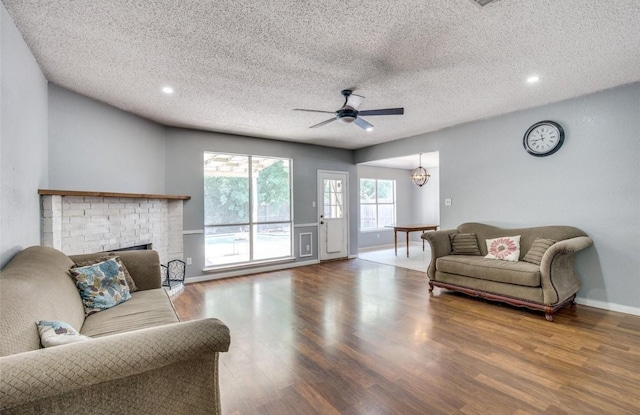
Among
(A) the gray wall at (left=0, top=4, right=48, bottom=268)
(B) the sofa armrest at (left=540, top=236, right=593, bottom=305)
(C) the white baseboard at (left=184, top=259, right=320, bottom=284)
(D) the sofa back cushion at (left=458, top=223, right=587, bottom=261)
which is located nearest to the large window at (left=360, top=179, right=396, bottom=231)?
(C) the white baseboard at (left=184, top=259, right=320, bottom=284)

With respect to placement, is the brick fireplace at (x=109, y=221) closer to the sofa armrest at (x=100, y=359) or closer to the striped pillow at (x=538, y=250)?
the sofa armrest at (x=100, y=359)

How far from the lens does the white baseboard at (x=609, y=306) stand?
3.24 metres

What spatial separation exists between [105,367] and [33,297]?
2.75ft

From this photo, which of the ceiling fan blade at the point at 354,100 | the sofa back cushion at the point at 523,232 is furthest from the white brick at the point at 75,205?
the sofa back cushion at the point at 523,232

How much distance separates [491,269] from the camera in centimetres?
351

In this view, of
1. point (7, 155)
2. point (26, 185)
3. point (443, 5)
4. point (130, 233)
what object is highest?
point (443, 5)

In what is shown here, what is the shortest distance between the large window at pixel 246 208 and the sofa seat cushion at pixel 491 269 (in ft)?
10.1

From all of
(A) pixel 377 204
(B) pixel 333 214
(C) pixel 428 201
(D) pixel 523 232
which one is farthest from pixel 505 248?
(C) pixel 428 201

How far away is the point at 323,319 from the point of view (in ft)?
10.3

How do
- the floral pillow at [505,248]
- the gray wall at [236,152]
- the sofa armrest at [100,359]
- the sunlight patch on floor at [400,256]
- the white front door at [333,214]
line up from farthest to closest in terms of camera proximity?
the white front door at [333,214]
the sunlight patch on floor at [400,256]
the gray wall at [236,152]
the floral pillow at [505,248]
the sofa armrest at [100,359]

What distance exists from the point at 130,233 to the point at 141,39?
8.08 feet

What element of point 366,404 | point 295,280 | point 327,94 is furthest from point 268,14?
point 295,280

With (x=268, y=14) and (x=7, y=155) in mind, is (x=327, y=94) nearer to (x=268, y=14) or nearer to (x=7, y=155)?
(x=268, y=14)

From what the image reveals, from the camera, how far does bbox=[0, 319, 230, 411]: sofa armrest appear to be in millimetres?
833
